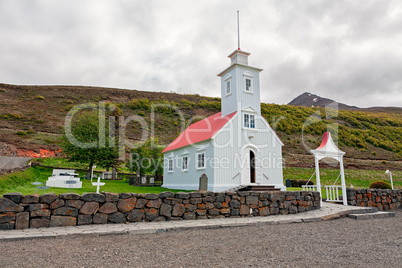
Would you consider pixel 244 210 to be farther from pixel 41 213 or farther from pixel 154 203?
pixel 41 213

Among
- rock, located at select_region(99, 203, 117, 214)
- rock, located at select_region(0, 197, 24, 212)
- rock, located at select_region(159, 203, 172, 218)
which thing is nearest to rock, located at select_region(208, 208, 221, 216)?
rock, located at select_region(159, 203, 172, 218)

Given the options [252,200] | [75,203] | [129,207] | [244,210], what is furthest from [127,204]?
[252,200]

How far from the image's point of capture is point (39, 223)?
784 centimetres

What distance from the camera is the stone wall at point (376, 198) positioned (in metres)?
15.4

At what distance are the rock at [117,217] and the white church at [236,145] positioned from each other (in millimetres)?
8421

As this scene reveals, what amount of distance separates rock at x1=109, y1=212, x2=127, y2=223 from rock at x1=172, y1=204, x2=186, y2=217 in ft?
5.58

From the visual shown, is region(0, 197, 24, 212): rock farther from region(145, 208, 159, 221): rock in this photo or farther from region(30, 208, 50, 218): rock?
region(145, 208, 159, 221): rock

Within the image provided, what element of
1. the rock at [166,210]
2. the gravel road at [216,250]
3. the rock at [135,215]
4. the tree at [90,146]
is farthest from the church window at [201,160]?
the tree at [90,146]

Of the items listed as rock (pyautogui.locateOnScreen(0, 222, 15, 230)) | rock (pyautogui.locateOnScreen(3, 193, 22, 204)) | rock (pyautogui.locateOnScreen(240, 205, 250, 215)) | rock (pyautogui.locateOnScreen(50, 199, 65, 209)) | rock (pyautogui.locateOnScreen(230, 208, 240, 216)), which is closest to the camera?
rock (pyautogui.locateOnScreen(0, 222, 15, 230))

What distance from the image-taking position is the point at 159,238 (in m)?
7.03

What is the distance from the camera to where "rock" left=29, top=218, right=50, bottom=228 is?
25.5 feet

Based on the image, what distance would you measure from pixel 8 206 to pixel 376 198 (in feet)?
58.6

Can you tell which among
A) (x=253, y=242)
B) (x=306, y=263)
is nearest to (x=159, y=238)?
(x=253, y=242)

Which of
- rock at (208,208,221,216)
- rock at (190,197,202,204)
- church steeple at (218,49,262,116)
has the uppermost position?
church steeple at (218,49,262,116)
